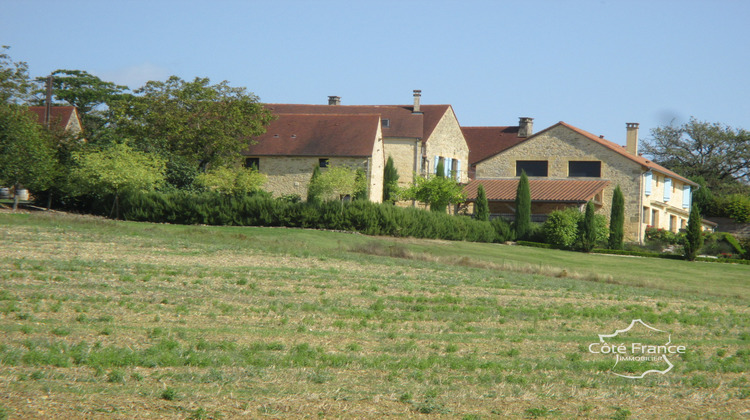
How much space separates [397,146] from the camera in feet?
176

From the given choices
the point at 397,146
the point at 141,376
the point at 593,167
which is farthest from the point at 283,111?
the point at 141,376

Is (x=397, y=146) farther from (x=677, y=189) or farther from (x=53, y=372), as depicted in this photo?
(x=53, y=372)

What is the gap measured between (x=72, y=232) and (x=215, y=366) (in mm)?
19430

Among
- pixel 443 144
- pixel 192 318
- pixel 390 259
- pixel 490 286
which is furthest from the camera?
pixel 443 144

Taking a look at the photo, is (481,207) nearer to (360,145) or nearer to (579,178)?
(360,145)

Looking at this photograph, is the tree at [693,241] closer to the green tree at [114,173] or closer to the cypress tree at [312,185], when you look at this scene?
the cypress tree at [312,185]

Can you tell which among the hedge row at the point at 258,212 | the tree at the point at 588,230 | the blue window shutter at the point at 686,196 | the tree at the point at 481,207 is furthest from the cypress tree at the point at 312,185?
the blue window shutter at the point at 686,196

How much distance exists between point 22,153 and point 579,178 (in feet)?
110

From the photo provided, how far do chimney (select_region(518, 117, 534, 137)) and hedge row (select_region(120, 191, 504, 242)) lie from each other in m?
27.0

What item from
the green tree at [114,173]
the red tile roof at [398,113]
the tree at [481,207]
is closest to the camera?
the green tree at [114,173]

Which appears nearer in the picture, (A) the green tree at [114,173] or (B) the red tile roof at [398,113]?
(A) the green tree at [114,173]

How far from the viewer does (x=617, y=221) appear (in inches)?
1774

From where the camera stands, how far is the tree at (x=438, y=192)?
4625 cm

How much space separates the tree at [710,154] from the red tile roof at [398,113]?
3059cm
